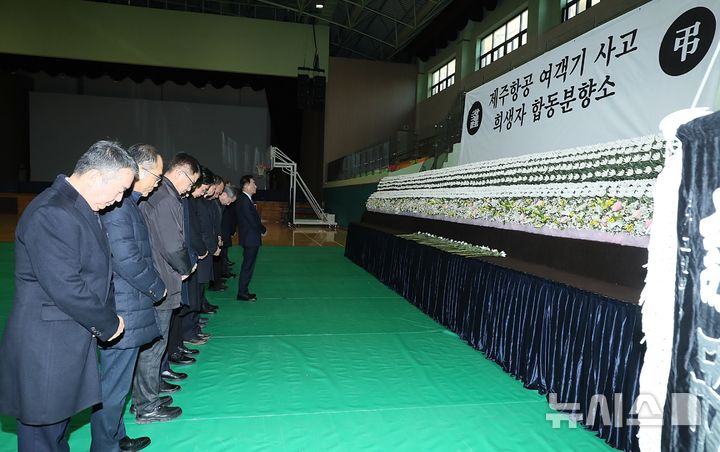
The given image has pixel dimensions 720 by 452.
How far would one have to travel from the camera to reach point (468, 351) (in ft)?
10.5

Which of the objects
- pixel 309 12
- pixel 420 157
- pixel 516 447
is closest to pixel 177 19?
pixel 309 12

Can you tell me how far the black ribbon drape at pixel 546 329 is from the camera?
200cm

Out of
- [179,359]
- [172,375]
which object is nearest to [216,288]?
[179,359]

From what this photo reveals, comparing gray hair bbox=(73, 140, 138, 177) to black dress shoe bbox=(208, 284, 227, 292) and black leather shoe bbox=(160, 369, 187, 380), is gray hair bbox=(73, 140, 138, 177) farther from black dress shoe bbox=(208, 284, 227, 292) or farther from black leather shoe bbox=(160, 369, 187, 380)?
black dress shoe bbox=(208, 284, 227, 292)

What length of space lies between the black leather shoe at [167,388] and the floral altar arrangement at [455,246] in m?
2.34

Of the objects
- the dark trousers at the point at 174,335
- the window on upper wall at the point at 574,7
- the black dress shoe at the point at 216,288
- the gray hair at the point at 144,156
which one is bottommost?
the black dress shoe at the point at 216,288

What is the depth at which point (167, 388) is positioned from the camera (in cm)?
243

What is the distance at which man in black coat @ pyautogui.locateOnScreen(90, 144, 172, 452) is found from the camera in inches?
65.7

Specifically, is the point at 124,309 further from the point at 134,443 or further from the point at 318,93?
the point at 318,93

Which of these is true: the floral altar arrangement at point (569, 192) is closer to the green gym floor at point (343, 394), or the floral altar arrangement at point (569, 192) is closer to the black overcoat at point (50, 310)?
the green gym floor at point (343, 394)

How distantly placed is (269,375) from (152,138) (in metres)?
15.6

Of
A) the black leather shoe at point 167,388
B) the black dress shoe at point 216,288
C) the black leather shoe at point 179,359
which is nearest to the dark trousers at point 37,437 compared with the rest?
the black leather shoe at point 167,388

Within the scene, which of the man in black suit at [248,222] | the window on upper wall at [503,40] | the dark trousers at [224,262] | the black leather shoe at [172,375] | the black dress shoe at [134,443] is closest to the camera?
the black dress shoe at [134,443]

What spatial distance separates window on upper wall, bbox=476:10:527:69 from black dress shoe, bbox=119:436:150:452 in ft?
37.1
